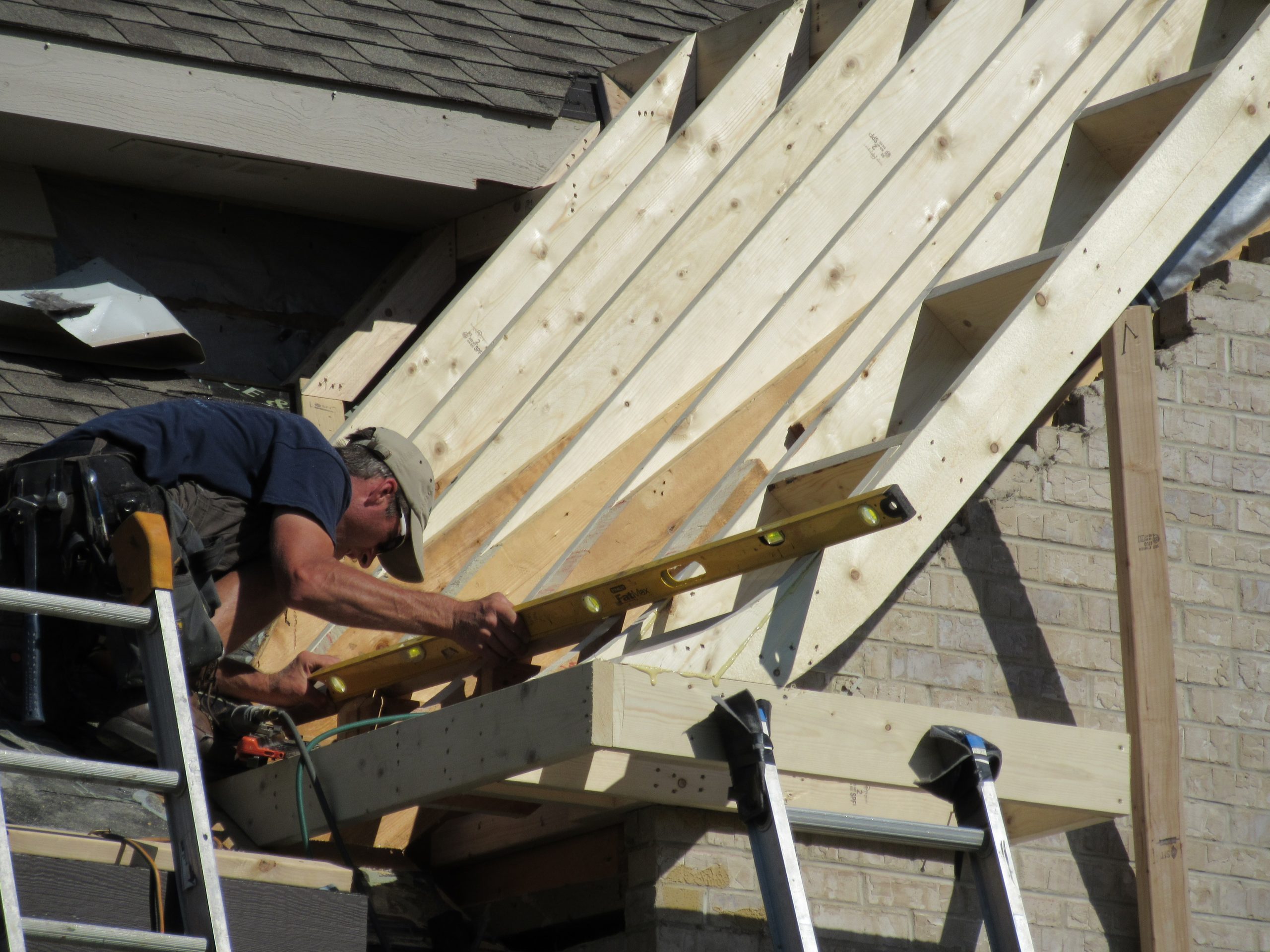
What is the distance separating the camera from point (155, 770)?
2.94m

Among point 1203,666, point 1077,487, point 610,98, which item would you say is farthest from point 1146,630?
point 610,98

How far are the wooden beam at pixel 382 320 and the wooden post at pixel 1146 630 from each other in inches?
102

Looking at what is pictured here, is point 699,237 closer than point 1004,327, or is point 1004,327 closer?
point 1004,327

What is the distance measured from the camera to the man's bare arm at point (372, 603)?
3.71 metres

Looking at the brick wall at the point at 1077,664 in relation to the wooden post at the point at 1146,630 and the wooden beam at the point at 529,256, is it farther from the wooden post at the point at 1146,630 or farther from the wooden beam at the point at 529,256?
the wooden beam at the point at 529,256

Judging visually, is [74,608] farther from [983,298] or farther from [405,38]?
[405,38]

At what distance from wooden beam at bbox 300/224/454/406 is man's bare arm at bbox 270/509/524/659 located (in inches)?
79.1

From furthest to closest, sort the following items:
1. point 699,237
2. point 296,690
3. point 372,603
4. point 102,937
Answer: point 699,237 → point 296,690 → point 372,603 → point 102,937

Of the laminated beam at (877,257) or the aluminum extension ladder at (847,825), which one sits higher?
the laminated beam at (877,257)

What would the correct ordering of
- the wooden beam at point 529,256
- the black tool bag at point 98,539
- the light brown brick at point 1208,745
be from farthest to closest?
the wooden beam at point 529,256
the light brown brick at point 1208,745
the black tool bag at point 98,539

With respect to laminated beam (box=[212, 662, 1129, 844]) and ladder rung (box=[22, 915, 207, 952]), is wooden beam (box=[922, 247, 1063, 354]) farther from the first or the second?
ladder rung (box=[22, 915, 207, 952])

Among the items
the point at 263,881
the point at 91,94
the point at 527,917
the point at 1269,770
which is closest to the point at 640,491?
the point at 527,917

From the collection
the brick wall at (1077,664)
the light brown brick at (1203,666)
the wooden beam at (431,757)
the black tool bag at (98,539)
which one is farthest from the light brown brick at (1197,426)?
the black tool bag at (98,539)

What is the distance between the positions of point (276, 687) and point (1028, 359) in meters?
1.97
